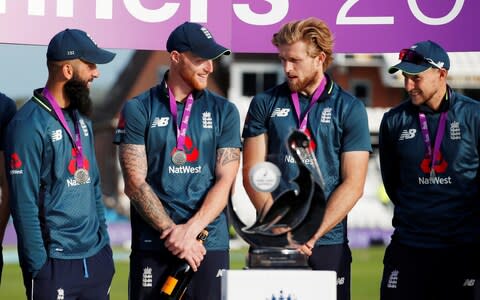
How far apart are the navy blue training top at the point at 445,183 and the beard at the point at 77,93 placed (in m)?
1.69

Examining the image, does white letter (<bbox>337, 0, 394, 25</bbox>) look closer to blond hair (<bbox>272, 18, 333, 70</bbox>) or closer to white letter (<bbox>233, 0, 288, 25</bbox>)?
white letter (<bbox>233, 0, 288, 25</bbox>)

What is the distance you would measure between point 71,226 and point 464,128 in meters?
2.10

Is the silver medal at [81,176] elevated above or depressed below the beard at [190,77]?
below

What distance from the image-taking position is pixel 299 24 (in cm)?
536

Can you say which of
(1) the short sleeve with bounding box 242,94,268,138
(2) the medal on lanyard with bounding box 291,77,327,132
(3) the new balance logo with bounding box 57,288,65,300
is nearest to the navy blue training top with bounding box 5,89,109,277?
(3) the new balance logo with bounding box 57,288,65,300

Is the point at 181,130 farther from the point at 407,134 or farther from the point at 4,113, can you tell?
the point at 407,134

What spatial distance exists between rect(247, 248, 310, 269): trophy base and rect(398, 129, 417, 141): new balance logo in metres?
1.78

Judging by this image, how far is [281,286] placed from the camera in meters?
4.06

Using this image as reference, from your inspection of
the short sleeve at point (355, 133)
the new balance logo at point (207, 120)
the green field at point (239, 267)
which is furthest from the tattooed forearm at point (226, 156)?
the green field at point (239, 267)

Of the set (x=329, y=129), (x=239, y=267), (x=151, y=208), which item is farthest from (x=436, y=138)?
(x=239, y=267)

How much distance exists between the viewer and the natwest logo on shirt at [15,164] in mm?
5121

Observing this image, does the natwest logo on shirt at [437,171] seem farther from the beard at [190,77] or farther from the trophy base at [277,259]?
the trophy base at [277,259]

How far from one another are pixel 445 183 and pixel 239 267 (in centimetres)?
1311

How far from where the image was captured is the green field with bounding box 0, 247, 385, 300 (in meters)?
15.1
